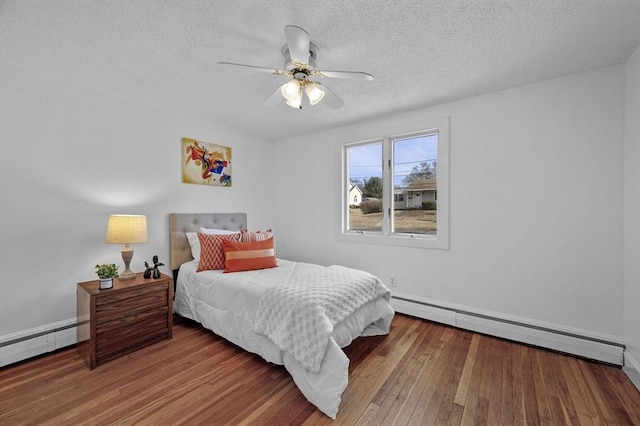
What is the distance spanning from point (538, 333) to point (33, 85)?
4760 mm

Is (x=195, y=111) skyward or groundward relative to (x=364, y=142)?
skyward

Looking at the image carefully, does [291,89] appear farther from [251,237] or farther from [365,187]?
[365,187]

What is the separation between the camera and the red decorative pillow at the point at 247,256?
8.79ft

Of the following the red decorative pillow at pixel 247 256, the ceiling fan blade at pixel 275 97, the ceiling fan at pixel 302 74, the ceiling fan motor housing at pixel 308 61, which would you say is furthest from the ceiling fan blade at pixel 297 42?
the red decorative pillow at pixel 247 256

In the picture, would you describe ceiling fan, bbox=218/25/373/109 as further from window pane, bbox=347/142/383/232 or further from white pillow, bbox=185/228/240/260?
white pillow, bbox=185/228/240/260

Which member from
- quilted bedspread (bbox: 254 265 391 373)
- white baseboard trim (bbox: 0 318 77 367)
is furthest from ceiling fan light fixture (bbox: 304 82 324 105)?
white baseboard trim (bbox: 0 318 77 367)

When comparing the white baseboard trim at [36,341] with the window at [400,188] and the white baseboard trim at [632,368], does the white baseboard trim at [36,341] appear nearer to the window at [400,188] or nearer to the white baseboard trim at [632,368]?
the window at [400,188]

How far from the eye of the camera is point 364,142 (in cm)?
349

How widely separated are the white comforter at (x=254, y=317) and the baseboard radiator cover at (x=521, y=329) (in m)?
0.61

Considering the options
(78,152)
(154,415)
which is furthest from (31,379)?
(78,152)

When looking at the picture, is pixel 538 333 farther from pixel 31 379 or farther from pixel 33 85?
pixel 33 85

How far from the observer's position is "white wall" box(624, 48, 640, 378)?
6.21 ft

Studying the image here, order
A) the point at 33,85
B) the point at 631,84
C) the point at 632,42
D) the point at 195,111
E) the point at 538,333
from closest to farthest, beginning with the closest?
the point at 632,42 → the point at 631,84 → the point at 33,85 → the point at 538,333 → the point at 195,111

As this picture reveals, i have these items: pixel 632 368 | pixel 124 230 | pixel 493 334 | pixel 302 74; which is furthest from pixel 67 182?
pixel 632 368
